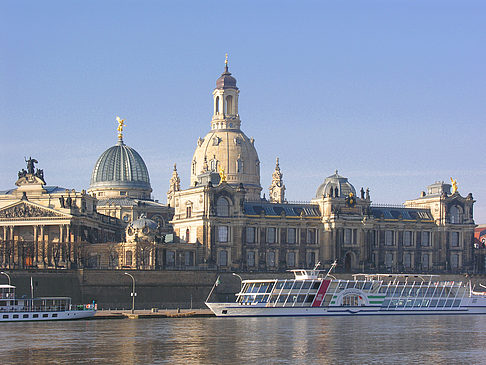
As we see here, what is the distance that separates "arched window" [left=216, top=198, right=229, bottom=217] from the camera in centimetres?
17475

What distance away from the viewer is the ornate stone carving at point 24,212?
16938 cm

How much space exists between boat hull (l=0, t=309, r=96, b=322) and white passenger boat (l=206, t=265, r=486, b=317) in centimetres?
1561

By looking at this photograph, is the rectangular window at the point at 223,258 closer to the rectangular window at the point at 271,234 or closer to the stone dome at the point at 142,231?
the rectangular window at the point at 271,234

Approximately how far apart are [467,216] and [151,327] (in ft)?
296

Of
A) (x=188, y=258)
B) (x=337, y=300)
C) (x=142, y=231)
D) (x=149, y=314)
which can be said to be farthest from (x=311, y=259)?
(x=149, y=314)

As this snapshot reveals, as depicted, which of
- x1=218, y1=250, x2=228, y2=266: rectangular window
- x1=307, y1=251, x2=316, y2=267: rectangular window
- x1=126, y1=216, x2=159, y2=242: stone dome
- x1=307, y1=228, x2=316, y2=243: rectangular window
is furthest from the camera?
x1=307, y1=228, x2=316, y2=243: rectangular window

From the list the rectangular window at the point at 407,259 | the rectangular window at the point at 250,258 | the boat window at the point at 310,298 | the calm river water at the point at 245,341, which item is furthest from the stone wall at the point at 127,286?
the rectangular window at the point at 407,259

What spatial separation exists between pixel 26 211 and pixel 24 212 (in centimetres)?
34

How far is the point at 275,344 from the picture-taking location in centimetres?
9625

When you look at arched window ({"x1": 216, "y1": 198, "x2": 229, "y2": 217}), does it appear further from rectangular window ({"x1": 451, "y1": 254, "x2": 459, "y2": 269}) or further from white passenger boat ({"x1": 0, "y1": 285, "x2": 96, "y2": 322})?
white passenger boat ({"x1": 0, "y1": 285, "x2": 96, "y2": 322})

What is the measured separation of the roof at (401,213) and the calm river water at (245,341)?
199ft

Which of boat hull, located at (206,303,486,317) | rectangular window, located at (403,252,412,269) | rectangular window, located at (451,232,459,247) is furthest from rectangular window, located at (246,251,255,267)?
boat hull, located at (206,303,486,317)

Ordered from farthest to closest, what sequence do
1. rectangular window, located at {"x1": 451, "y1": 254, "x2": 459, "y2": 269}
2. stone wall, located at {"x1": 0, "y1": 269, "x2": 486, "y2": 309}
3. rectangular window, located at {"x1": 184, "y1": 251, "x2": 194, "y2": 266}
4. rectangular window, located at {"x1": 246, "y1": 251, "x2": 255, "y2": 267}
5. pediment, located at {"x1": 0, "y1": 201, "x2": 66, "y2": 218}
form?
rectangular window, located at {"x1": 451, "y1": 254, "x2": 459, "y2": 269} < rectangular window, located at {"x1": 246, "y1": 251, "x2": 255, "y2": 267} < rectangular window, located at {"x1": 184, "y1": 251, "x2": 194, "y2": 266} < pediment, located at {"x1": 0, "y1": 201, "x2": 66, "y2": 218} < stone wall, located at {"x1": 0, "y1": 269, "x2": 486, "y2": 309}

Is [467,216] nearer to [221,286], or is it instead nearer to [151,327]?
[221,286]
